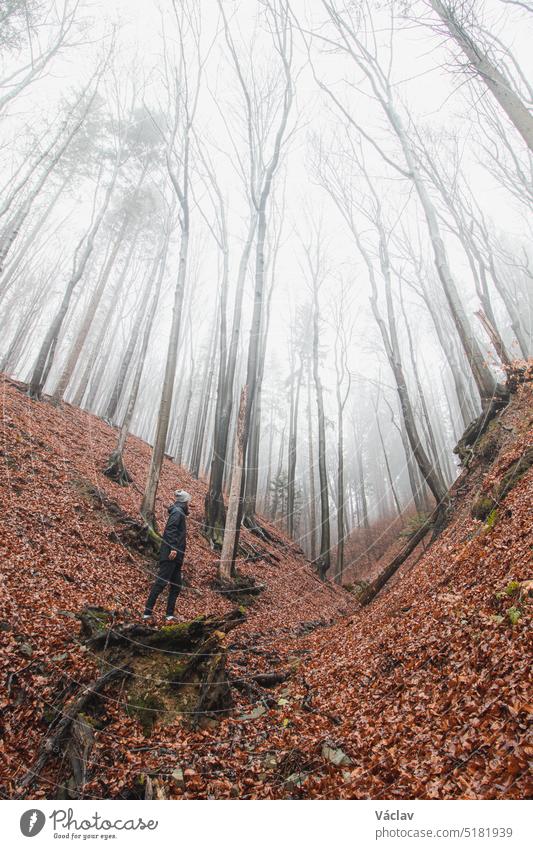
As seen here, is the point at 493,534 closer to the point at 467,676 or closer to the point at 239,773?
the point at 467,676

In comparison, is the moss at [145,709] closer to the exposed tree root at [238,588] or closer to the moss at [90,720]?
the moss at [90,720]

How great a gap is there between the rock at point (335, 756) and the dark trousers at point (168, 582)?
9.84 feet

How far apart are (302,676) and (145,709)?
195cm

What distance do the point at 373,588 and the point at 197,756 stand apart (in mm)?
5297

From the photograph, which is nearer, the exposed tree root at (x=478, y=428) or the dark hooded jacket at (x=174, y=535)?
the dark hooded jacket at (x=174, y=535)

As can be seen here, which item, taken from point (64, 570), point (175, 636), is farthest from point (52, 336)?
point (175, 636)

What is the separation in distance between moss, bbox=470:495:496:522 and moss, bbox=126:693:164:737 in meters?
4.79

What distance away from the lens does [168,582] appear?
17.1ft

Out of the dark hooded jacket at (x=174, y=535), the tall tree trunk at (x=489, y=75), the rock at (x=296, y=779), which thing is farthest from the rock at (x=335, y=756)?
the tall tree trunk at (x=489, y=75)

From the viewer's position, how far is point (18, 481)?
5855 millimetres

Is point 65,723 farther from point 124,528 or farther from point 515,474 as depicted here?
point 515,474

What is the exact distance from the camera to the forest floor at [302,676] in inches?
88.0

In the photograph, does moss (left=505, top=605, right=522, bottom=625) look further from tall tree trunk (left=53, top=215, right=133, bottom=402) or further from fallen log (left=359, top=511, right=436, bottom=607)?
tall tree trunk (left=53, top=215, right=133, bottom=402)
